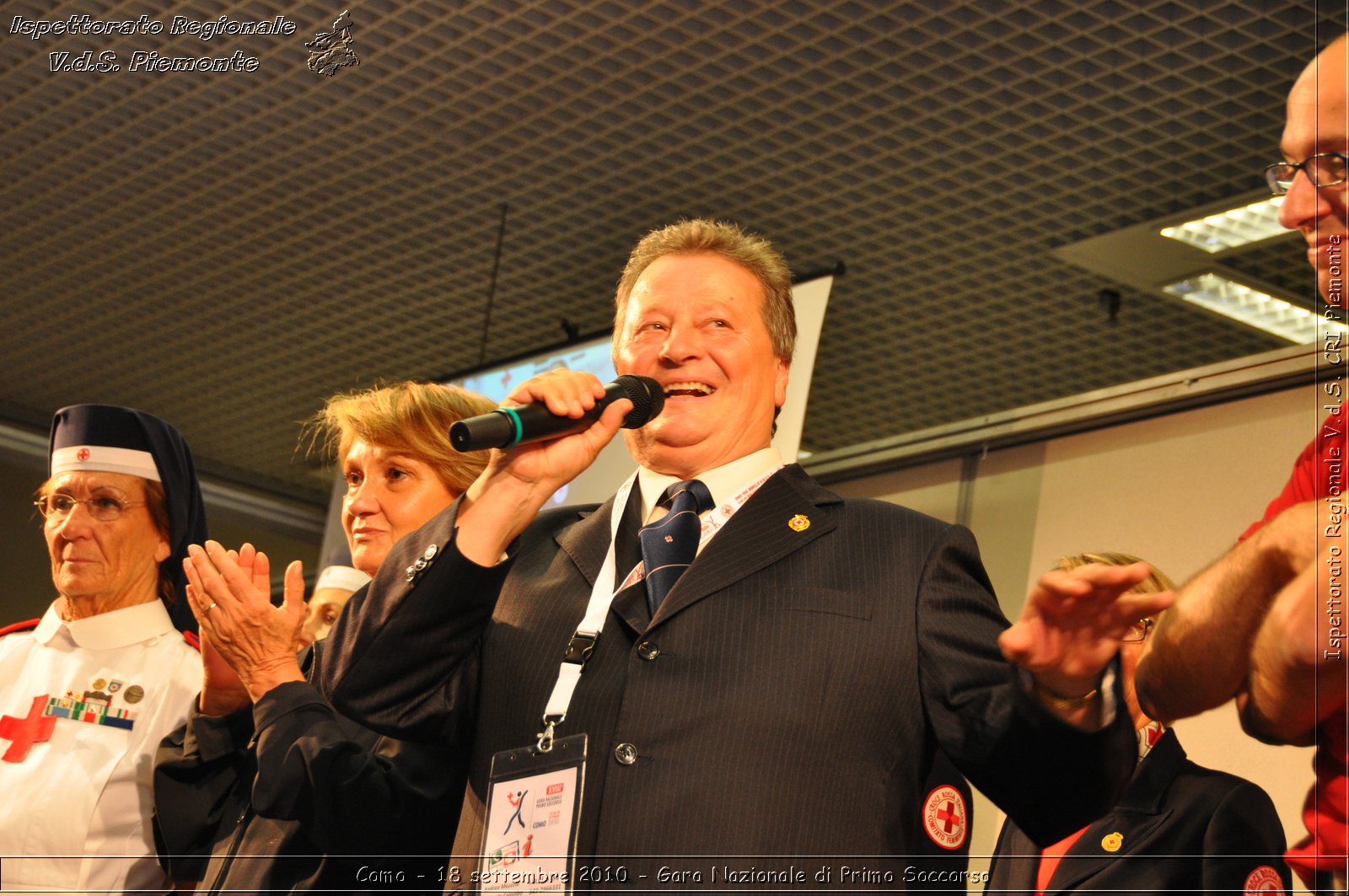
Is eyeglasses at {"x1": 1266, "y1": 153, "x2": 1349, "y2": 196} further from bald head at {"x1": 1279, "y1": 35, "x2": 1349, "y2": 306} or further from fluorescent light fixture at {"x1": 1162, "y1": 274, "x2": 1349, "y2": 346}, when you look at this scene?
fluorescent light fixture at {"x1": 1162, "y1": 274, "x2": 1349, "y2": 346}

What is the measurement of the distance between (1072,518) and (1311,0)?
162 cm

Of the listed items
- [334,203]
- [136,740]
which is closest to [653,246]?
[136,740]

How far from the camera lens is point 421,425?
283 centimetres

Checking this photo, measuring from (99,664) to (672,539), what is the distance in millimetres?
1450

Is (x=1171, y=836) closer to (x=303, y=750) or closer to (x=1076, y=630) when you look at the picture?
(x=1076, y=630)

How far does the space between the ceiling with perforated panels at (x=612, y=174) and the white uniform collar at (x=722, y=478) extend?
210 centimetres

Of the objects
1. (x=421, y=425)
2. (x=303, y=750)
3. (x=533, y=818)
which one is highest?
(x=421, y=425)

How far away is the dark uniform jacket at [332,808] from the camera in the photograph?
2066 millimetres

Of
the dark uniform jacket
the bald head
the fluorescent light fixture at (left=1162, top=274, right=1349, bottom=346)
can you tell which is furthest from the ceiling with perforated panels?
the dark uniform jacket

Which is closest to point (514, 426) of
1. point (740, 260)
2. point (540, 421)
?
point (540, 421)

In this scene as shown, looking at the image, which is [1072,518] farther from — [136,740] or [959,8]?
[136,740]

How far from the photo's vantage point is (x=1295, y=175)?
5.22ft

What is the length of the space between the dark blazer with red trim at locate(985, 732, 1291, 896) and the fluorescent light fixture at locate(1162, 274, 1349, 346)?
10.3 ft

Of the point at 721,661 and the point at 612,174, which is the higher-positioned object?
the point at 612,174
